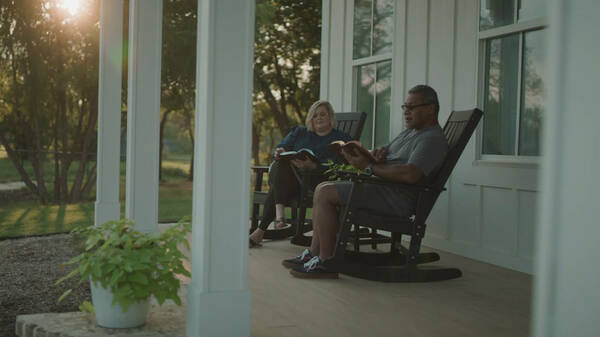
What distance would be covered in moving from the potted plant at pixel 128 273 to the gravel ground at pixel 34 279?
626mm

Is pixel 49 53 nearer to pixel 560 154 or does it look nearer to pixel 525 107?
pixel 525 107

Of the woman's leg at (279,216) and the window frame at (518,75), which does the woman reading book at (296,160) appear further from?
the window frame at (518,75)

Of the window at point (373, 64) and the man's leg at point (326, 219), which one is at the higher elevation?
the window at point (373, 64)

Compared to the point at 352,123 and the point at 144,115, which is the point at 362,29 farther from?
the point at 144,115

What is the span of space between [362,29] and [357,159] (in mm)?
2467

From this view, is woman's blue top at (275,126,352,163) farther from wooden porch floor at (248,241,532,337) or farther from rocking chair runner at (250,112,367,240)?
wooden porch floor at (248,241,532,337)

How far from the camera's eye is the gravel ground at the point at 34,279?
3.11 m

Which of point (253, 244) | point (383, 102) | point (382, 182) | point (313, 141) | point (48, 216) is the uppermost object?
point (383, 102)

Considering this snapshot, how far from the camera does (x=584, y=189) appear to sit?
3.40 feet

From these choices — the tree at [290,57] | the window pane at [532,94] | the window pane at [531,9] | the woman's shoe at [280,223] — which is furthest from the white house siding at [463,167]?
the tree at [290,57]

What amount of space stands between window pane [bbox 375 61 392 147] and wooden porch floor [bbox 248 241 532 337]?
1819mm

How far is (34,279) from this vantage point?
383 cm

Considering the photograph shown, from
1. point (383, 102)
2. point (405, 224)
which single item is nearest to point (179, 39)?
point (383, 102)

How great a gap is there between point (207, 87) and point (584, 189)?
1.50 meters
